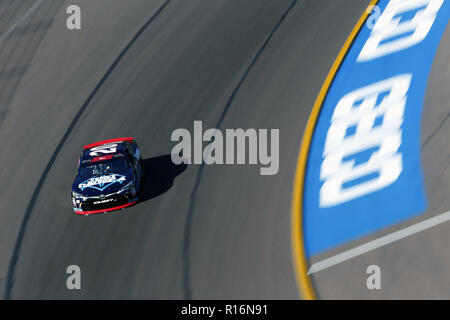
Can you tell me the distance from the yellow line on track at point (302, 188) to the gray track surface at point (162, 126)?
0.58 ft

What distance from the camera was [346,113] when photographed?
1788cm

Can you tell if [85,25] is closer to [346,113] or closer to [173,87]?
[173,87]

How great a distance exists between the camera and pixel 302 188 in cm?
1584

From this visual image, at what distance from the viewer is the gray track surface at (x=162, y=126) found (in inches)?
559

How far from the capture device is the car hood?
15.7m

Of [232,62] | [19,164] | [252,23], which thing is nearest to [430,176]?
[232,62]

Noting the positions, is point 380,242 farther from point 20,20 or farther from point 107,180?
point 20,20

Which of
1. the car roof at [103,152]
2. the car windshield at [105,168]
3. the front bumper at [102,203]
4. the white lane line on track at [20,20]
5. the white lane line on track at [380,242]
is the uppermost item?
the white lane line on track at [20,20]

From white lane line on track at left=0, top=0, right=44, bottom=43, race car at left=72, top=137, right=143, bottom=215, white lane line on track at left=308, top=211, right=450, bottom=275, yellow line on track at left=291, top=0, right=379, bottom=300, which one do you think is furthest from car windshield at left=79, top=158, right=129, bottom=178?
white lane line on track at left=0, top=0, right=44, bottom=43

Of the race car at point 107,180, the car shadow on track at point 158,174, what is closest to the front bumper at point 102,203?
the race car at point 107,180

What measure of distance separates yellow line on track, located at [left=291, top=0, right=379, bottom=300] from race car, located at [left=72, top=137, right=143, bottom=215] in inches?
154

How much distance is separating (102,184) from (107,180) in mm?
159

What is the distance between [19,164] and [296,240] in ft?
28.1

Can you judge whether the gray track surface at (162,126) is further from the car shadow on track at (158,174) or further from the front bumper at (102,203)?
the front bumper at (102,203)
